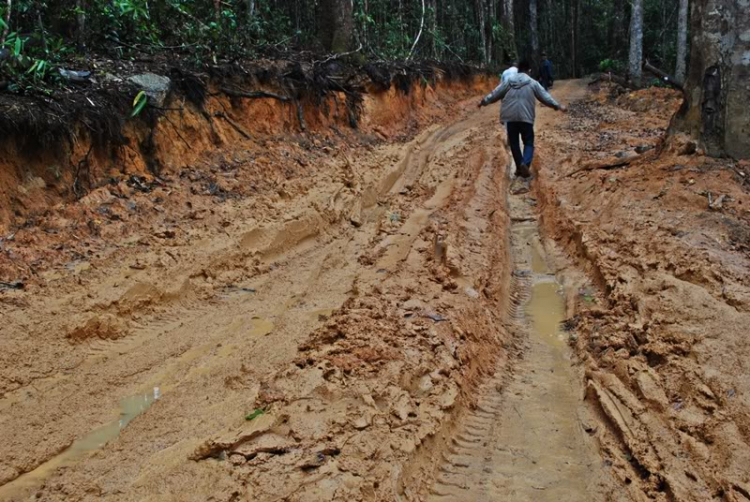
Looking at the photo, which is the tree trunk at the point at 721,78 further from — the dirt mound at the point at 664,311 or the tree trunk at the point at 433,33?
the tree trunk at the point at 433,33

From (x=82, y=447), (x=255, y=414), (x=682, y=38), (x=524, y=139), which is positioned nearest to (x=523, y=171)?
(x=524, y=139)

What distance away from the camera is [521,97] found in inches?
309

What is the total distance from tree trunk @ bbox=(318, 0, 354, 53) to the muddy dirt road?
19.5 ft

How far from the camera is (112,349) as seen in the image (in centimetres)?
391

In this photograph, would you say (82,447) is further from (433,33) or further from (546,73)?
(546,73)

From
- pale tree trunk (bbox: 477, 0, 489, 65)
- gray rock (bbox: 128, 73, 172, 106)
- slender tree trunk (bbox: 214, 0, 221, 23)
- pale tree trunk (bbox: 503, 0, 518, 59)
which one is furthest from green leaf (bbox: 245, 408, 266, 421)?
pale tree trunk (bbox: 503, 0, 518, 59)

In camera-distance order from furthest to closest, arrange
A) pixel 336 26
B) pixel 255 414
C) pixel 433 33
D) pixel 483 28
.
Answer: pixel 483 28, pixel 433 33, pixel 336 26, pixel 255 414

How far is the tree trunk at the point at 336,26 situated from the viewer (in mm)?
11117

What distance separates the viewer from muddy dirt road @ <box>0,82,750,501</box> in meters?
2.57

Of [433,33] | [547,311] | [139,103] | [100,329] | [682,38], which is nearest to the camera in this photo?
[100,329]

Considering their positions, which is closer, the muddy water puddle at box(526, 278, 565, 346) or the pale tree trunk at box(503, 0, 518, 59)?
the muddy water puddle at box(526, 278, 565, 346)

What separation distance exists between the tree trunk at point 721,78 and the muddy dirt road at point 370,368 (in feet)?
2.56

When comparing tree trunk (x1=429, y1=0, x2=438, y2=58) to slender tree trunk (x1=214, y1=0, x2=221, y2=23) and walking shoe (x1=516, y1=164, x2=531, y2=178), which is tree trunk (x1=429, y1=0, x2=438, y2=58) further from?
walking shoe (x1=516, y1=164, x2=531, y2=178)

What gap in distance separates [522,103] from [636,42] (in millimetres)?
11420
